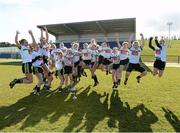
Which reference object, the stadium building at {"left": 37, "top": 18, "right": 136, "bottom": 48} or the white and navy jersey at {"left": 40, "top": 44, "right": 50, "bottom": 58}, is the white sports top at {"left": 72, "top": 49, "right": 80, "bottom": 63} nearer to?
the white and navy jersey at {"left": 40, "top": 44, "right": 50, "bottom": 58}

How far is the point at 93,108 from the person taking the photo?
10.7 metres

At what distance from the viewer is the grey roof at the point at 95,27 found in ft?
144

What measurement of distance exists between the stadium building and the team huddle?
27080 mm

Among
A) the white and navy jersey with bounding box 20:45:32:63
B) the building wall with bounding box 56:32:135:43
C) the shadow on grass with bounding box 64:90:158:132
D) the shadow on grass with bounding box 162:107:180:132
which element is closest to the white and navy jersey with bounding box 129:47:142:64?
the shadow on grass with bounding box 64:90:158:132

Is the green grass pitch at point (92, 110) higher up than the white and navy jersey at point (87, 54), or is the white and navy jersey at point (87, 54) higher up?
the white and navy jersey at point (87, 54)

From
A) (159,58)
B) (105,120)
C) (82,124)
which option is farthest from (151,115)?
(159,58)

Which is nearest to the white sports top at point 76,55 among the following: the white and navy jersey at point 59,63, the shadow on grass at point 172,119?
the white and navy jersey at point 59,63

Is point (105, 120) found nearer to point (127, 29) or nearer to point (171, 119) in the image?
point (171, 119)

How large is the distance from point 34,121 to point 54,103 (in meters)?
2.62

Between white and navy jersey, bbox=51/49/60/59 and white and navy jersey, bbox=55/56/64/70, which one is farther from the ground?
white and navy jersey, bbox=51/49/60/59

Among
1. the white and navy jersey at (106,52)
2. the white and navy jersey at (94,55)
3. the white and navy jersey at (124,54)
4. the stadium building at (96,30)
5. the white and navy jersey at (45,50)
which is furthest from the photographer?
the stadium building at (96,30)

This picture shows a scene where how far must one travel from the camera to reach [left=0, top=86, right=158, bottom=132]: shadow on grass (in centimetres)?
858

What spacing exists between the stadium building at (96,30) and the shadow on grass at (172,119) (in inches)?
1296

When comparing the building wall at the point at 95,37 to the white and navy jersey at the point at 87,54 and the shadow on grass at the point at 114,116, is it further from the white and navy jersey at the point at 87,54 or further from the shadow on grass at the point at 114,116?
the shadow on grass at the point at 114,116
